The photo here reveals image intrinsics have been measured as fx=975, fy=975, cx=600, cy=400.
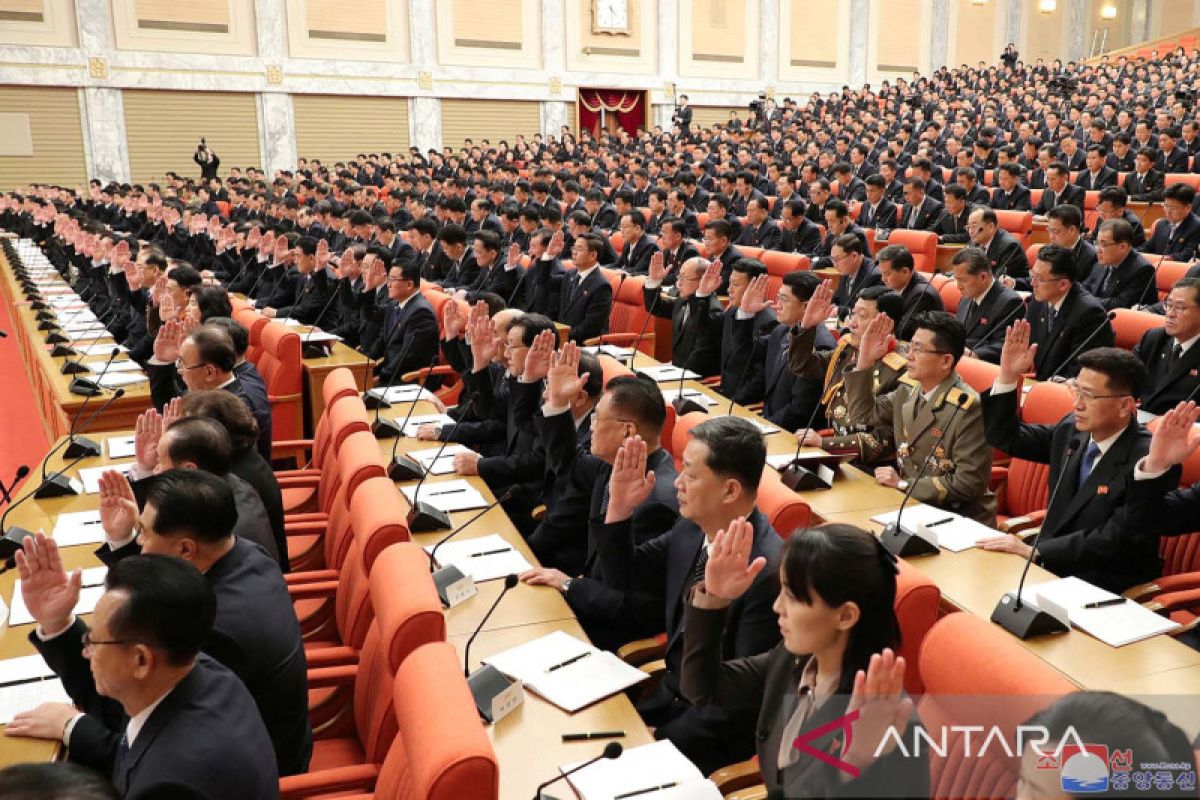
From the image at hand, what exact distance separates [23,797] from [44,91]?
1746cm

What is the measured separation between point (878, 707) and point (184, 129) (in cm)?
1793

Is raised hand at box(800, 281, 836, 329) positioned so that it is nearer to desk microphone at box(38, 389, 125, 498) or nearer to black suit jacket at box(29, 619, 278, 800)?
desk microphone at box(38, 389, 125, 498)

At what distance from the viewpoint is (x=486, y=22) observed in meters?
18.7

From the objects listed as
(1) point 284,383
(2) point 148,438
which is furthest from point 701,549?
(1) point 284,383

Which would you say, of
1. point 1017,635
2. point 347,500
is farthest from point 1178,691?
point 347,500

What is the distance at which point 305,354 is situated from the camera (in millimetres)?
5473

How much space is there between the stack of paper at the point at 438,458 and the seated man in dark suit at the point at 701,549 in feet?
3.85

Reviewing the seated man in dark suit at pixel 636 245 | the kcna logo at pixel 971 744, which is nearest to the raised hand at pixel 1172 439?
the kcna logo at pixel 971 744

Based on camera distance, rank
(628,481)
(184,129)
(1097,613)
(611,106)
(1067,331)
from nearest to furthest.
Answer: (1097,613), (628,481), (1067,331), (184,129), (611,106)

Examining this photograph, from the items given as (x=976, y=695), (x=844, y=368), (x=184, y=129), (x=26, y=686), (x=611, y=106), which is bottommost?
(x=26, y=686)

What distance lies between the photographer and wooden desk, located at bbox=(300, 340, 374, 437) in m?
5.26

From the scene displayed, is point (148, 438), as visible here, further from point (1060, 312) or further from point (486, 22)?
point (486, 22)

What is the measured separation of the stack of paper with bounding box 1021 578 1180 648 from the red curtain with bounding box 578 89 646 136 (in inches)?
741

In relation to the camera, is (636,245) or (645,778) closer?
(645,778)
